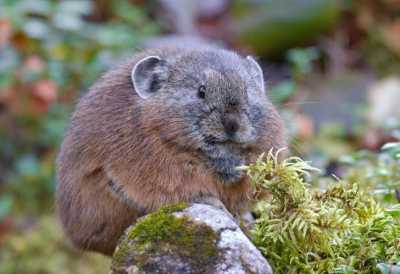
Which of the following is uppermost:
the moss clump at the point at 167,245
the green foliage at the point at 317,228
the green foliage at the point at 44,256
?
the green foliage at the point at 317,228

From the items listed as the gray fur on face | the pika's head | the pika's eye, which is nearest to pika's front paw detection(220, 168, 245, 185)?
the gray fur on face

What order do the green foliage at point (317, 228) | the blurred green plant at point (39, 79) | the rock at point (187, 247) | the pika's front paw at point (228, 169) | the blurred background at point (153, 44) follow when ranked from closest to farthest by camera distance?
the rock at point (187, 247) < the green foliage at point (317, 228) < the pika's front paw at point (228, 169) < the blurred background at point (153, 44) < the blurred green plant at point (39, 79)

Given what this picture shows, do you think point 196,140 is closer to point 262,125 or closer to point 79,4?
point 262,125

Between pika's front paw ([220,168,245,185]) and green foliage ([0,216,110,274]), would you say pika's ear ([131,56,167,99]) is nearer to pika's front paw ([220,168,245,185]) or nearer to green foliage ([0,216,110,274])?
pika's front paw ([220,168,245,185])

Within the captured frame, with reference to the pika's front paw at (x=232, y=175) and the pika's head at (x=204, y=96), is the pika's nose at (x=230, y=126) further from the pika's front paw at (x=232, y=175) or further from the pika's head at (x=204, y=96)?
the pika's front paw at (x=232, y=175)

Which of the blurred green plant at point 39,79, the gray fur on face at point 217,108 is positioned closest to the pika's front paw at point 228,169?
the gray fur on face at point 217,108

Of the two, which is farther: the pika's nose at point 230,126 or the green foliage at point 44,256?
the green foliage at point 44,256

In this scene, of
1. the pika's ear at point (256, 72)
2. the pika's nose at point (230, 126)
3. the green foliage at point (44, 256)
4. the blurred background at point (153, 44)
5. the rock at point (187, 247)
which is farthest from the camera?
the blurred background at point (153, 44)

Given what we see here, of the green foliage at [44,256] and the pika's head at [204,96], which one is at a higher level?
the pika's head at [204,96]
